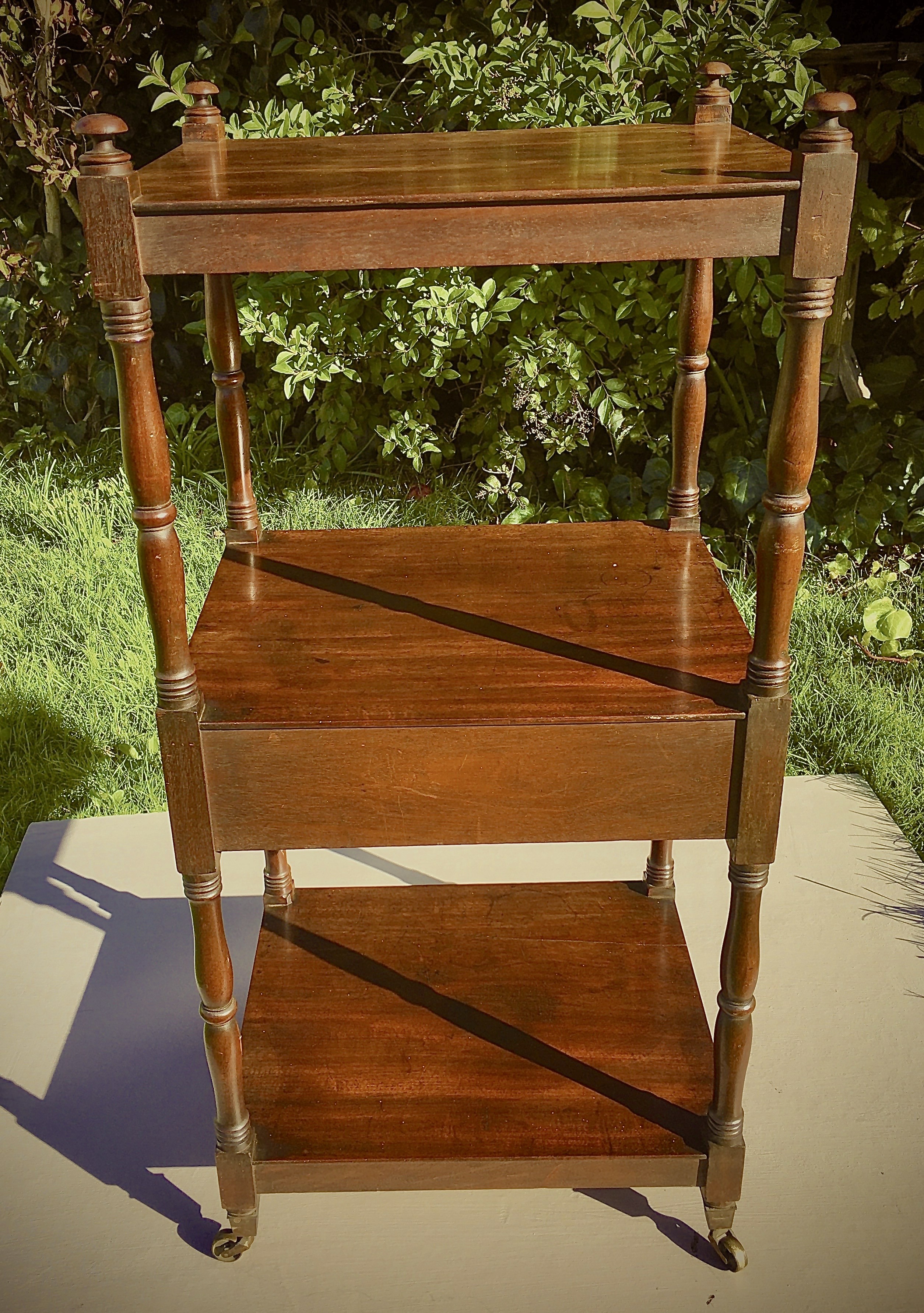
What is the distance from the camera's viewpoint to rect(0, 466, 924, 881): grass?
2863 millimetres

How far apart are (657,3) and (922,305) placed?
1.02 m

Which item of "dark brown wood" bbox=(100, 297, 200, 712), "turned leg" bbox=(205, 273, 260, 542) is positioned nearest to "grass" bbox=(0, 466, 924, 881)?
"turned leg" bbox=(205, 273, 260, 542)

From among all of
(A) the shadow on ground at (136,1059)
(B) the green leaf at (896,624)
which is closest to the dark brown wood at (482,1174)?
(A) the shadow on ground at (136,1059)

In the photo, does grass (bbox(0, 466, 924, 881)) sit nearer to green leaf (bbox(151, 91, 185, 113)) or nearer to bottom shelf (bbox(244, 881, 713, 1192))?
bottom shelf (bbox(244, 881, 713, 1192))

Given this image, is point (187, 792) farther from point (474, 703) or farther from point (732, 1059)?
point (732, 1059)

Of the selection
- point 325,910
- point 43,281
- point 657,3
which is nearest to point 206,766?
point 325,910

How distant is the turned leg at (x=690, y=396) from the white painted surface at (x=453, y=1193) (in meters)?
0.81

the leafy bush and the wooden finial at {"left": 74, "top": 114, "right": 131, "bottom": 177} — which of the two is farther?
the leafy bush

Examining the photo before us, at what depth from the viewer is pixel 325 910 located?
2.17m

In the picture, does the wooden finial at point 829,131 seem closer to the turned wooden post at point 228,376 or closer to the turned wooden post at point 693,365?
the turned wooden post at point 693,365

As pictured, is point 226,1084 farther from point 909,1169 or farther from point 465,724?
point 909,1169

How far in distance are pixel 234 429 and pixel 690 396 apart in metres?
0.71

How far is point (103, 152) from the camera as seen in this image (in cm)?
119

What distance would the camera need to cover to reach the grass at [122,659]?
2.86m
